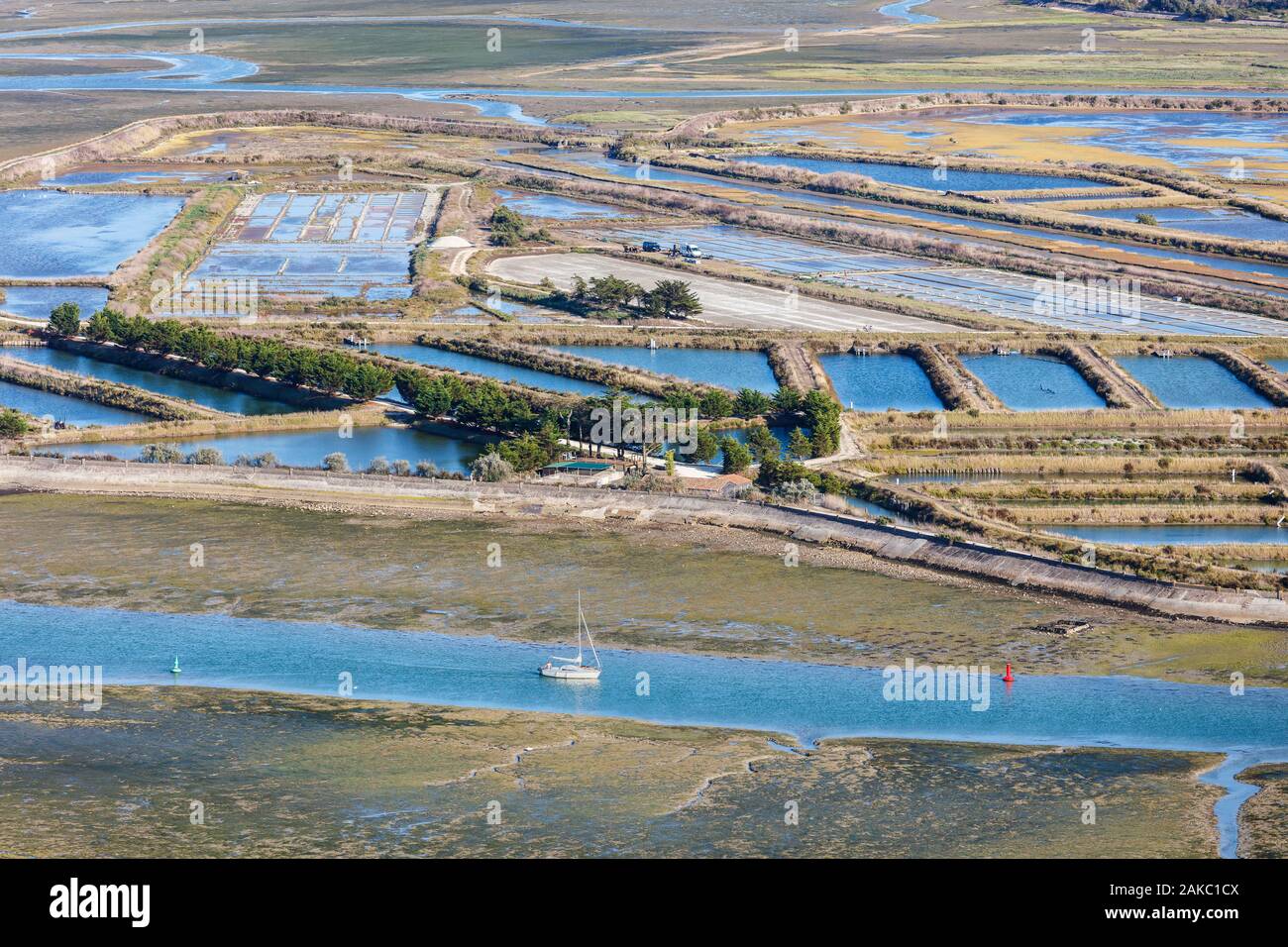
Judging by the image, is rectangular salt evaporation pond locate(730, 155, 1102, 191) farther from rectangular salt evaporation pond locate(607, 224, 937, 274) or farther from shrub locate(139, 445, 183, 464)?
shrub locate(139, 445, 183, 464)

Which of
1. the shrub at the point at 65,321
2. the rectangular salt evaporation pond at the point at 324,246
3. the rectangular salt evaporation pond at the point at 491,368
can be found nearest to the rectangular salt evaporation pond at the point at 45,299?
the shrub at the point at 65,321

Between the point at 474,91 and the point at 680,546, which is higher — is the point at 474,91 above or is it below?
above

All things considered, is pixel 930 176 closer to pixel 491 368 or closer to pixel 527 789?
pixel 491 368

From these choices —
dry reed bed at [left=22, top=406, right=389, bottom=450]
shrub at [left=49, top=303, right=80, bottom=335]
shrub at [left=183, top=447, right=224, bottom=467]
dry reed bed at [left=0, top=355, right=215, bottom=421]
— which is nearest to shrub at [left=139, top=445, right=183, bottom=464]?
shrub at [left=183, top=447, right=224, bottom=467]

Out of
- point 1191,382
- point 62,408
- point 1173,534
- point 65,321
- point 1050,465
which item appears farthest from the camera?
point 65,321

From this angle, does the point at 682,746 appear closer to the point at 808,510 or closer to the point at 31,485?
the point at 808,510

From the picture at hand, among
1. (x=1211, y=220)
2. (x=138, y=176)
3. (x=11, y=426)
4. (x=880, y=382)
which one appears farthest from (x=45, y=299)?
(x=1211, y=220)
